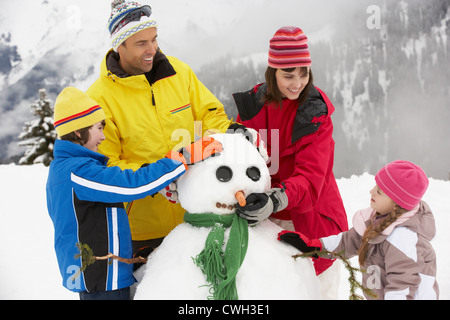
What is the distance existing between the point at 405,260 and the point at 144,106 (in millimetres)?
1268

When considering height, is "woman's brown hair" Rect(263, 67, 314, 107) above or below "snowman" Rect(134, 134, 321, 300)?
above

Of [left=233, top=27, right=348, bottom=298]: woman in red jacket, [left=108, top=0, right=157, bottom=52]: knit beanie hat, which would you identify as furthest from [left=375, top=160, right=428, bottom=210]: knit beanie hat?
[left=108, top=0, right=157, bottom=52]: knit beanie hat

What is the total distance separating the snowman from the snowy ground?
1.24 m

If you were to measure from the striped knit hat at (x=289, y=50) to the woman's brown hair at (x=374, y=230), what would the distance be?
722mm

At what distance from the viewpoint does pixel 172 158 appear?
1552 mm

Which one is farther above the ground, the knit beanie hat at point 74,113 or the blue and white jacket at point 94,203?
the knit beanie hat at point 74,113

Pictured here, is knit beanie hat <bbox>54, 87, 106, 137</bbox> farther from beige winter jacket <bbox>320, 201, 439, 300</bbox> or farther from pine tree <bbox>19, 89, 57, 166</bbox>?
pine tree <bbox>19, 89, 57, 166</bbox>

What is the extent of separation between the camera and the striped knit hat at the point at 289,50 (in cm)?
173

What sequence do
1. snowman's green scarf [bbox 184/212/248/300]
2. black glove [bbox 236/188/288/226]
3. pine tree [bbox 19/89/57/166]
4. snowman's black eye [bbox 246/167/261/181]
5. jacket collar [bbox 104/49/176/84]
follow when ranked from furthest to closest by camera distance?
1. pine tree [bbox 19/89/57/166]
2. jacket collar [bbox 104/49/176/84]
3. snowman's black eye [bbox 246/167/261/181]
4. black glove [bbox 236/188/288/226]
5. snowman's green scarf [bbox 184/212/248/300]

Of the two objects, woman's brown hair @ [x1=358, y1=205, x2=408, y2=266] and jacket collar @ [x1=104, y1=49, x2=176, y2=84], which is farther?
jacket collar @ [x1=104, y1=49, x2=176, y2=84]

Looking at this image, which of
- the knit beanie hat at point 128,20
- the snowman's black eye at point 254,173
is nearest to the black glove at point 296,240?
the snowman's black eye at point 254,173

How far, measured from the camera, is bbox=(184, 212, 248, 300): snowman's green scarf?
4.50ft

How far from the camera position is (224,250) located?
4.78ft

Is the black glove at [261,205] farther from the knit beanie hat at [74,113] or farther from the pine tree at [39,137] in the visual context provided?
the pine tree at [39,137]
